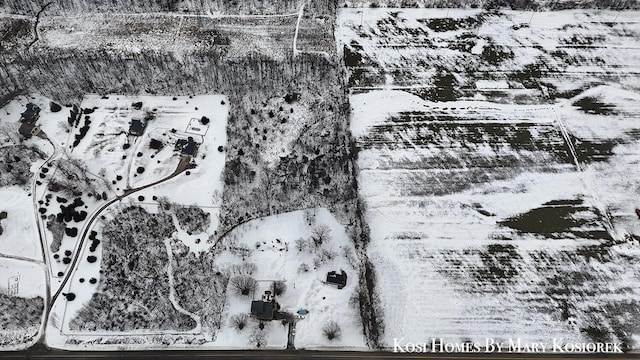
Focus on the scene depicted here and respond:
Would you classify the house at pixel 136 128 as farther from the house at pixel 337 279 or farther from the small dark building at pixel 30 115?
the house at pixel 337 279

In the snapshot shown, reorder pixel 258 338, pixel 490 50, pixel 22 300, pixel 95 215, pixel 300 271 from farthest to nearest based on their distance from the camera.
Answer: pixel 490 50, pixel 95 215, pixel 300 271, pixel 22 300, pixel 258 338

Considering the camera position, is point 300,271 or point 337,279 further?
point 300,271

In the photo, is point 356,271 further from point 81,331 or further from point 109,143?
point 109,143

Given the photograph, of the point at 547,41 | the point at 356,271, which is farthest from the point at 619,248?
the point at 547,41

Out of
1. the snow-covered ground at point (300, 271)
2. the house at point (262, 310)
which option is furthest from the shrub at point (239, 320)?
the house at point (262, 310)

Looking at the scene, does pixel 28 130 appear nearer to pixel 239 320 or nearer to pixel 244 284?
pixel 244 284

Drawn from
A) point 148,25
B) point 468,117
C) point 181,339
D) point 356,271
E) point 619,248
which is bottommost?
point 181,339

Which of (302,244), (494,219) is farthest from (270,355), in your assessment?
(494,219)
